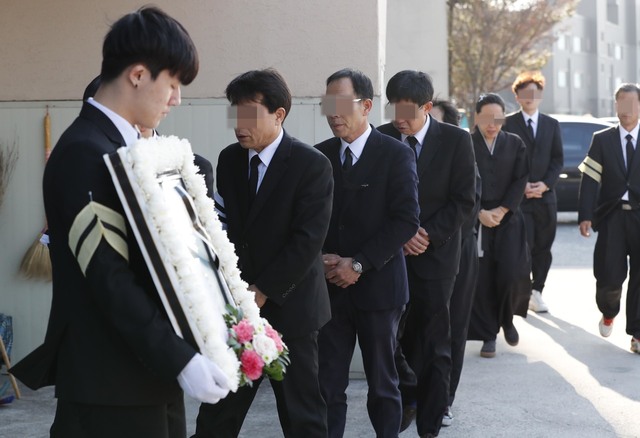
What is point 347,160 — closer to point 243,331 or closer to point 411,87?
point 411,87

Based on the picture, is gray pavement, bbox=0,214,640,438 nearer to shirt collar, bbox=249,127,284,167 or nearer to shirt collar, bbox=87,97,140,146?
shirt collar, bbox=249,127,284,167

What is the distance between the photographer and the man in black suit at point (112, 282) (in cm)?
269

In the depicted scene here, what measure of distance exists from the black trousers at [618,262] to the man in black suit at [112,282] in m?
5.74

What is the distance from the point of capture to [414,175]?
5.08m

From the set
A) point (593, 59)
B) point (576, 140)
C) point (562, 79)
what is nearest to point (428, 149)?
point (576, 140)

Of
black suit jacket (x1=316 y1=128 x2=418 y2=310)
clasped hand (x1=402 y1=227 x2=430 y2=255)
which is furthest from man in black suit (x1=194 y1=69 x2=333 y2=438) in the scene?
clasped hand (x1=402 y1=227 x2=430 y2=255)

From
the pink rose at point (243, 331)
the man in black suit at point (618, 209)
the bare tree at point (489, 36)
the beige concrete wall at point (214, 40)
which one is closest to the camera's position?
the pink rose at point (243, 331)

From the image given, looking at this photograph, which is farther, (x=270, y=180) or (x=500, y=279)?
(x=500, y=279)

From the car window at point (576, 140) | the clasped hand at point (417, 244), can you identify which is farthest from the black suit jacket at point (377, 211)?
the car window at point (576, 140)

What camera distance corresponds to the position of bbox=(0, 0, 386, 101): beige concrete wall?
6918 mm

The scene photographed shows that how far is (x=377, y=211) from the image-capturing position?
504 centimetres

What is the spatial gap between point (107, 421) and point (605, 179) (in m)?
6.14

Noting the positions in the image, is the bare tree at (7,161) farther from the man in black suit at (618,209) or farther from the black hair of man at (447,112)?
the man in black suit at (618,209)

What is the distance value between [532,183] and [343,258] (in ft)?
16.3
